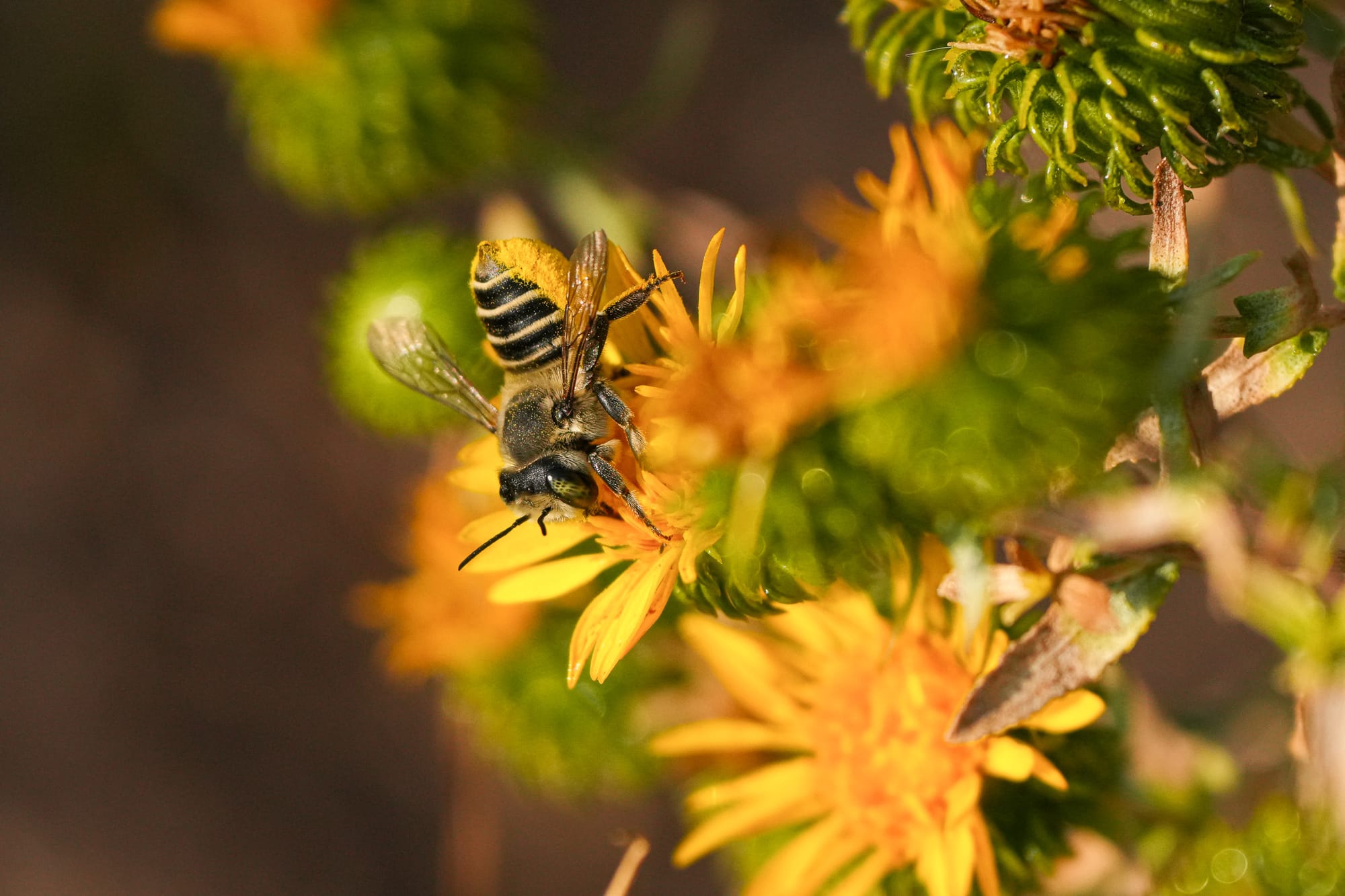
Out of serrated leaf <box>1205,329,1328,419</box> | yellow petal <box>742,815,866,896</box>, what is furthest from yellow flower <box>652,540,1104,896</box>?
serrated leaf <box>1205,329,1328,419</box>

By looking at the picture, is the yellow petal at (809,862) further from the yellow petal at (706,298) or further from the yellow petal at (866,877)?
the yellow petal at (706,298)

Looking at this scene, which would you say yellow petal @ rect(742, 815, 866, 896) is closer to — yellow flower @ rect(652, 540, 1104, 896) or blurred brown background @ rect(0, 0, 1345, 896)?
yellow flower @ rect(652, 540, 1104, 896)

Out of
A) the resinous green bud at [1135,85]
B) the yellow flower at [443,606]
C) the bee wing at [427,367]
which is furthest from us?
the yellow flower at [443,606]

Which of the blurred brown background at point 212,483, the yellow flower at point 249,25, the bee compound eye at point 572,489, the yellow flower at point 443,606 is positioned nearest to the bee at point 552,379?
the bee compound eye at point 572,489

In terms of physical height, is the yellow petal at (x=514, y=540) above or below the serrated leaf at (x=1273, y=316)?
above

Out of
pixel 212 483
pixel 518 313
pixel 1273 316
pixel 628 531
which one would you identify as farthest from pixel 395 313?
pixel 212 483

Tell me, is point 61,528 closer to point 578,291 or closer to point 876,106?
point 876,106
